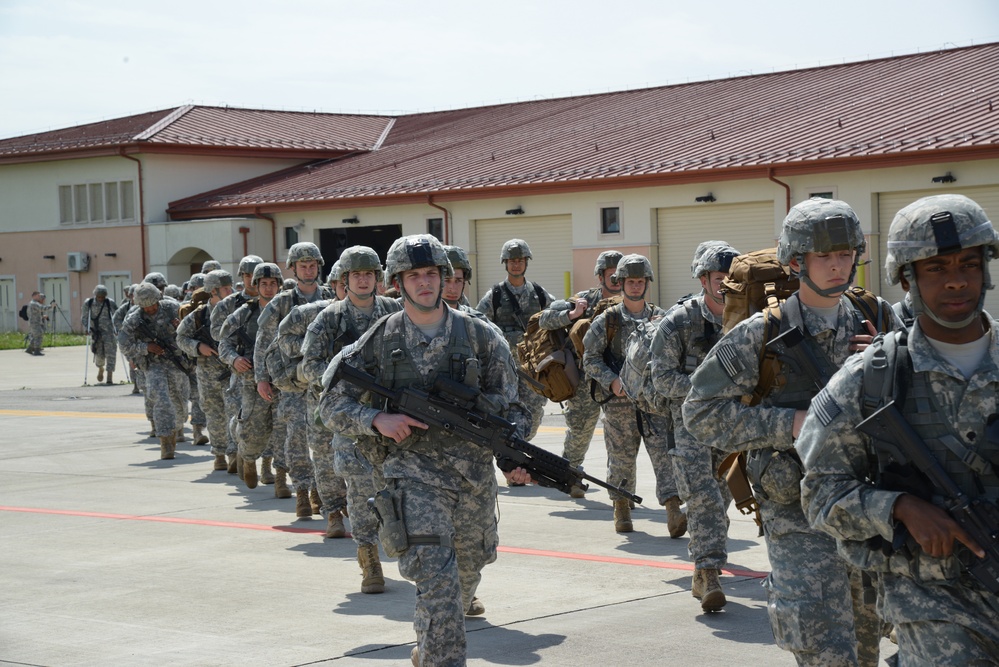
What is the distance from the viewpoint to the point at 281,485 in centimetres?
1215

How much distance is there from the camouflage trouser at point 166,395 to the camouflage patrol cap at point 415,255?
9.70m

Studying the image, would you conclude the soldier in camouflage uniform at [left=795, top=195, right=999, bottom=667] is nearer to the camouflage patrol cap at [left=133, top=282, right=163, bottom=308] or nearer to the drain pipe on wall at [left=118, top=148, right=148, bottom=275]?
the camouflage patrol cap at [left=133, top=282, right=163, bottom=308]

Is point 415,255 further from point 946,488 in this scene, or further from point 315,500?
point 315,500

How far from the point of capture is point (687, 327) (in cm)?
763

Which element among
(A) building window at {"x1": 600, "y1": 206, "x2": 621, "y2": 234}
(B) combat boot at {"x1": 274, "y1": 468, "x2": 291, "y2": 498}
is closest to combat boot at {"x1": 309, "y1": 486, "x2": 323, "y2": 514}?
(B) combat boot at {"x1": 274, "y1": 468, "x2": 291, "y2": 498}

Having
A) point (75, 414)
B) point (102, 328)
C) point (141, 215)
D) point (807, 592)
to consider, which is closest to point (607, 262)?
point (807, 592)

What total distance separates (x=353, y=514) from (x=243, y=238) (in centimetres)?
3003

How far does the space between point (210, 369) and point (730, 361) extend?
979 cm

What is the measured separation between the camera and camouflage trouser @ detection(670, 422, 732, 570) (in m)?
7.39

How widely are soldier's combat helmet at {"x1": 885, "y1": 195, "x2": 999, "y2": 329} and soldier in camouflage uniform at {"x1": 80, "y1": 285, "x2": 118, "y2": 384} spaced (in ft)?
72.1

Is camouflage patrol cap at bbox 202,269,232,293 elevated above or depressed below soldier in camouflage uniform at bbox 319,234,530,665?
above

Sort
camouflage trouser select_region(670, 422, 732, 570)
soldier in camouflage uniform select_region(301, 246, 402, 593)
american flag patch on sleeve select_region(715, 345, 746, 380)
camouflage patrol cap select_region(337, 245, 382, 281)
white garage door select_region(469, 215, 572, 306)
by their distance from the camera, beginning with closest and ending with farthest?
american flag patch on sleeve select_region(715, 345, 746, 380), camouflage trouser select_region(670, 422, 732, 570), soldier in camouflage uniform select_region(301, 246, 402, 593), camouflage patrol cap select_region(337, 245, 382, 281), white garage door select_region(469, 215, 572, 306)

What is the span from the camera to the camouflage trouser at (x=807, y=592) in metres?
4.77

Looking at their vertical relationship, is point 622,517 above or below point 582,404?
below
